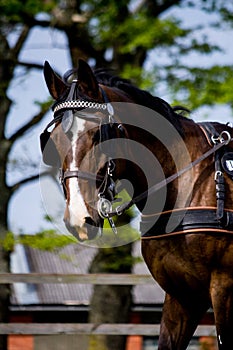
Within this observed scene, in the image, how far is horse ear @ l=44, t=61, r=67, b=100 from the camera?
4.99 metres

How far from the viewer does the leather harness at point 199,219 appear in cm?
496

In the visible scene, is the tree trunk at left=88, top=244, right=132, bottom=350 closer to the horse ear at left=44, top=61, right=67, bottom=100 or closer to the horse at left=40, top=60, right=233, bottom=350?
the horse at left=40, top=60, right=233, bottom=350

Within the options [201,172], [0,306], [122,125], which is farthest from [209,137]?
[0,306]

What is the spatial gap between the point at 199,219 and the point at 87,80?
1096mm

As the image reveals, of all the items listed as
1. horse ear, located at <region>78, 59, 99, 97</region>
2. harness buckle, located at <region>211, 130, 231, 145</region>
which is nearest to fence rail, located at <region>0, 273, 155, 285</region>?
harness buckle, located at <region>211, 130, 231, 145</region>

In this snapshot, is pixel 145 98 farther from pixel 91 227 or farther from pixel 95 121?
pixel 91 227

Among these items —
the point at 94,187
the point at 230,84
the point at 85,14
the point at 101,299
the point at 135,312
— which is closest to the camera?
the point at 94,187

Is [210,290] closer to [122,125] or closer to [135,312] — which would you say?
[122,125]

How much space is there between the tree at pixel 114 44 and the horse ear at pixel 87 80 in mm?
6925

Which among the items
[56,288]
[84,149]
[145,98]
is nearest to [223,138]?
[145,98]

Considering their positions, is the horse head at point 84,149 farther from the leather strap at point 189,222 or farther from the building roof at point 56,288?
the building roof at point 56,288

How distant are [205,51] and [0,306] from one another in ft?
17.5

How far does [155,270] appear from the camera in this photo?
5055mm

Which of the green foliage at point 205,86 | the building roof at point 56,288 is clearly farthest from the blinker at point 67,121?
the building roof at point 56,288
